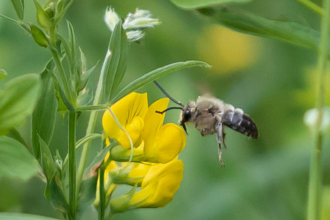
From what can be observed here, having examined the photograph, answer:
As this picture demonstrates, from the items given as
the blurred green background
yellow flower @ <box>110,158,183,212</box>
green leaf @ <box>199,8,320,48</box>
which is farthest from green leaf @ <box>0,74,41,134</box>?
the blurred green background

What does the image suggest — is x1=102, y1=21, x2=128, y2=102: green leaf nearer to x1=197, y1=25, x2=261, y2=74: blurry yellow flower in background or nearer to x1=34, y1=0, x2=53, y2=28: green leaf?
x1=34, y1=0, x2=53, y2=28: green leaf

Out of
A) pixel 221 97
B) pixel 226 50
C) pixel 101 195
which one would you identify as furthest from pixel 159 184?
pixel 226 50

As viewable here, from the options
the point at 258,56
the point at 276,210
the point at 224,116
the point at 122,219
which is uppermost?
the point at 258,56

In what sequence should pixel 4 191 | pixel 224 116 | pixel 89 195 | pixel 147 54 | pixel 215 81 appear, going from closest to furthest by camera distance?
pixel 89 195, pixel 224 116, pixel 4 191, pixel 147 54, pixel 215 81

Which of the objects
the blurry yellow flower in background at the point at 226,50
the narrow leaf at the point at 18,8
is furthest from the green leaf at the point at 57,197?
the blurry yellow flower in background at the point at 226,50

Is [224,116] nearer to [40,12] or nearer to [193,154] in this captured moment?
[193,154]

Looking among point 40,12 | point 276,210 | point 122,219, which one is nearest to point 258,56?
point 276,210
